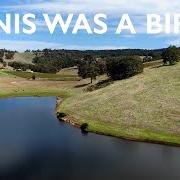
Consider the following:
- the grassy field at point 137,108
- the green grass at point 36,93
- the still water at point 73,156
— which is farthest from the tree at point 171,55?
the still water at point 73,156

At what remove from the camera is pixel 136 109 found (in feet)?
320

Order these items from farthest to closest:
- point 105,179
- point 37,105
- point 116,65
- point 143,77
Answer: point 116,65, point 143,77, point 37,105, point 105,179

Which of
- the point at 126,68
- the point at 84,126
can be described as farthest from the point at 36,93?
the point at 84,126

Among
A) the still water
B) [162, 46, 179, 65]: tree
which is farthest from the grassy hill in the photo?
[162, 46, 179, 65]: tree

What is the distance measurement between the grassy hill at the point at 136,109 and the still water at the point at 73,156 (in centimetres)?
402

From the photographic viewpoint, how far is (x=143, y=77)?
140 metres

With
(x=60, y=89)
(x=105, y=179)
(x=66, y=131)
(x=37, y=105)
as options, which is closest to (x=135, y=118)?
(x=66, y=131)

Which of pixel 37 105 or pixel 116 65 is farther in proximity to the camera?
pixel 116 65

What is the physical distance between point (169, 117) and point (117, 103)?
1902cm

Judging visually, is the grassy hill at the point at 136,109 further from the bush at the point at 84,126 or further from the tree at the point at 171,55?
the tree at the point at 171,55

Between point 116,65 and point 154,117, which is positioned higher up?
point 116,65

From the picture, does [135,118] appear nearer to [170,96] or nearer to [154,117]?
[154,117]

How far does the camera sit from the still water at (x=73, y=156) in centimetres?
5709

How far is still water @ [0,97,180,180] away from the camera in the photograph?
57094 millimetres
